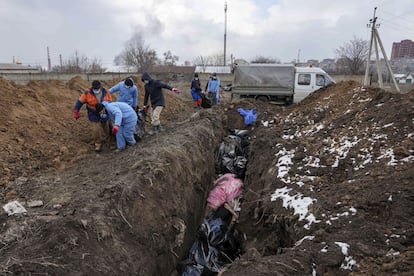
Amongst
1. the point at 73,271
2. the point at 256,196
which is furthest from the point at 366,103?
the point at 73,271

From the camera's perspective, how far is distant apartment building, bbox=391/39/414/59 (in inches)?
2448

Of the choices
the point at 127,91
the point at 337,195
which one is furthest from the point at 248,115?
the point at 337,195

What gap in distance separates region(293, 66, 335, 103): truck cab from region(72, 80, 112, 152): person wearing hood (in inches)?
401

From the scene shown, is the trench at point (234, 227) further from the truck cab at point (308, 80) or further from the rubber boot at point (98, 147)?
the truck cab at point (308, 80)

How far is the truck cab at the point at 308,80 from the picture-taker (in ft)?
48.3

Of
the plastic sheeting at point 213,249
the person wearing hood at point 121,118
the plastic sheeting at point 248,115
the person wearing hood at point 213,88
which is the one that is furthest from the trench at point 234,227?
the person wearing hood at point 213,88

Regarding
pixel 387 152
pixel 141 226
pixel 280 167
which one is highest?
pixel 387 152

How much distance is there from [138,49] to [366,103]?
3934cm

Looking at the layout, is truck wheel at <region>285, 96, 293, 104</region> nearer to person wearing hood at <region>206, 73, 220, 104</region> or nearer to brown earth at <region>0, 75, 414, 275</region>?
person wearing hood at <region>206, 73, 220, 104</region>

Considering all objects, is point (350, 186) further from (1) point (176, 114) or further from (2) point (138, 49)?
(2) point (138, 49)

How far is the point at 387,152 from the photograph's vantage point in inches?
174

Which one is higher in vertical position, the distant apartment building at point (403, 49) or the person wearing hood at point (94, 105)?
the distant apartment building at point (403, 49)

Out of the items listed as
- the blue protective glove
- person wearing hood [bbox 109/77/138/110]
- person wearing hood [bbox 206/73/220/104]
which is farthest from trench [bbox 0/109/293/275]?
person wearing hood [bbox 206/73/220/104]

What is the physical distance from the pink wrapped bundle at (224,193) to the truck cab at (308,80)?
9808mm
